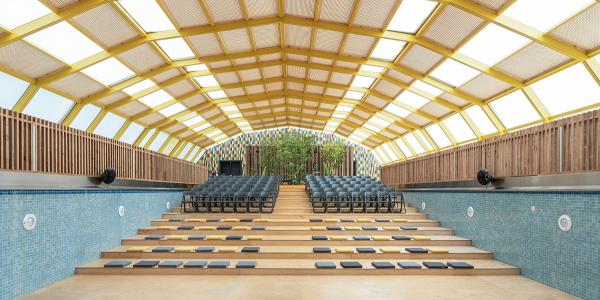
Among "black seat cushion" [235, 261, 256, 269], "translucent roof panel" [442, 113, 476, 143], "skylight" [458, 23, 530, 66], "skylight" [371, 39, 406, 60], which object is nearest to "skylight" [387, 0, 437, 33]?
"skylight" [371, 39, 406, 60]

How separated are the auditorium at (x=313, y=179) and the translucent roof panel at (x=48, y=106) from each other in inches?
2.2

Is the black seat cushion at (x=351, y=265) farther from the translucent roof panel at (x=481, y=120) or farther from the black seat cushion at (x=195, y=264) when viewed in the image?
the translucent roof panel at (x=481, y=120)

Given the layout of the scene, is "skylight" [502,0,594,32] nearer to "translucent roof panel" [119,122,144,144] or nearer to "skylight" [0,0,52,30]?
"skylight" [0,0,52,30]

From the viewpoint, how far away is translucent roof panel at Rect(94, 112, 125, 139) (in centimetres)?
1411

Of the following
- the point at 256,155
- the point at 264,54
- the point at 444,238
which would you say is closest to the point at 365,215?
the point at 444,238

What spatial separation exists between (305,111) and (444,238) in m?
13.8

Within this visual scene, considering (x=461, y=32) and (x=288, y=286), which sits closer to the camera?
(x=288, y=286)

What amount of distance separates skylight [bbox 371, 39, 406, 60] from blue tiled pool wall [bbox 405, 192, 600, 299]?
4405 mm

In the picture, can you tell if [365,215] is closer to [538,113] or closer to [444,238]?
[444,238]

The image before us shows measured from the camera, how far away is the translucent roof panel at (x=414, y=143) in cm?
2010

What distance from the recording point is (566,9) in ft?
23.9

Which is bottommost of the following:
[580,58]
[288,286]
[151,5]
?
[288,286]

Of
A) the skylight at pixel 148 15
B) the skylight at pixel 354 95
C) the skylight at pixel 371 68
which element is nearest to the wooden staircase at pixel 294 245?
the skylight at pixel 148 15

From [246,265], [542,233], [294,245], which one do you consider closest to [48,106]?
[294,245]
